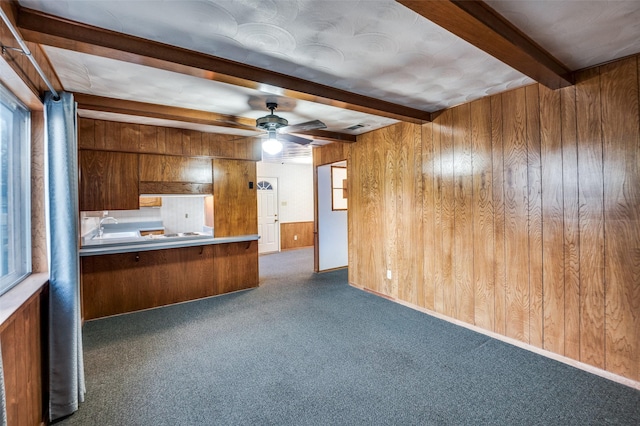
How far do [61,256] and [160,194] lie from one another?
2263mm

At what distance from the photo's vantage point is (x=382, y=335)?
10.4 feet

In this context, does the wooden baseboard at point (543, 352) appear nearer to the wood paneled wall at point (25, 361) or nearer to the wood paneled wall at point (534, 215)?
the wood paneled wall at point (534, 215)

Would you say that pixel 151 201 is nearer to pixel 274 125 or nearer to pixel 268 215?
pixel 268 215

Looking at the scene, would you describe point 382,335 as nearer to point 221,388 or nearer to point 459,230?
point 459,230

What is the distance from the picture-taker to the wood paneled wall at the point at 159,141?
12.0ft

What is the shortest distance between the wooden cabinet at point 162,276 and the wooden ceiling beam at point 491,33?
13.1 ft

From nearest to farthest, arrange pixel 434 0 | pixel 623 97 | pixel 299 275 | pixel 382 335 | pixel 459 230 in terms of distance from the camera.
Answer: pixel 434 0 < pixel 623 97 < pixel 382 335 < pixel 459 230 < pixel 299 275

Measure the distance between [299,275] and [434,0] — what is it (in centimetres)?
492

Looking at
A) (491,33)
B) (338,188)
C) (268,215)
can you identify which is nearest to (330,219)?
(338,188)

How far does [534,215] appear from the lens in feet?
9.17

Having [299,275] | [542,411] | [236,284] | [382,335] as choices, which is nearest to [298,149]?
[299,275]

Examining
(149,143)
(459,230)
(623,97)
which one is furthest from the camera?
(149,143)

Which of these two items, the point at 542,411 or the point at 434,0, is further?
the point at 542,411

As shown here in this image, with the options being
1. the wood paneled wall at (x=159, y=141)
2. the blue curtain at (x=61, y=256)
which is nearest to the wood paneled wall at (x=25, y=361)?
the blue curtain at (x=61, y=256)
